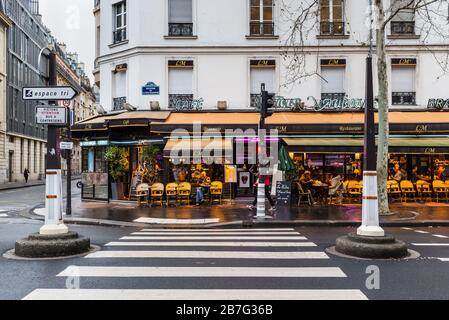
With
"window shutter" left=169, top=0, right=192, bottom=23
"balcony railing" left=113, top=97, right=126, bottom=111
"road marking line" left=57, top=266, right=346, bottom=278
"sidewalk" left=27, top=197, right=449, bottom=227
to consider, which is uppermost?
"window shutter" left=169, top=0, right=192, bottom=23

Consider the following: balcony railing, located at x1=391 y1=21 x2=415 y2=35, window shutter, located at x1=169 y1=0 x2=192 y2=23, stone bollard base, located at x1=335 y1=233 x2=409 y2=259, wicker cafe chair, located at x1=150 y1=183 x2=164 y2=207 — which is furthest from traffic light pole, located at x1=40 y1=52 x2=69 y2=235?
balcony railing, located at x1=391 y1=21 x2=415 y2=35

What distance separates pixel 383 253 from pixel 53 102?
6.58m

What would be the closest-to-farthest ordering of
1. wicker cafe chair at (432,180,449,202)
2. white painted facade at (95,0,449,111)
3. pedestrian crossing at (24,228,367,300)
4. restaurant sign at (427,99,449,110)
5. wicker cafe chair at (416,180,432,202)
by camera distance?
pedestrian crossing at (24,228,367,300), wicker cafe chair at (432,180,449,202), wicker cafe chair at (416,180,432,202), restaurant sign at (427,99,449,110), white painted facade at (95,0,449,111)

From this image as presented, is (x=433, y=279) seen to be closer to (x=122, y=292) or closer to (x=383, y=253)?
(x=383, y=253)

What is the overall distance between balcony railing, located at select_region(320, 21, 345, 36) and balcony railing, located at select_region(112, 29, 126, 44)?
8.95 meters

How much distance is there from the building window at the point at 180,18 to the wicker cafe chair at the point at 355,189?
946 centimetres

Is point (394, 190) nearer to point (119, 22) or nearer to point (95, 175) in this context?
point (95, 175)

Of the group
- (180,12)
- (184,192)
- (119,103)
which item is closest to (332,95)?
(180,12)

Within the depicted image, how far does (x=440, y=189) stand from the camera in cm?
1822

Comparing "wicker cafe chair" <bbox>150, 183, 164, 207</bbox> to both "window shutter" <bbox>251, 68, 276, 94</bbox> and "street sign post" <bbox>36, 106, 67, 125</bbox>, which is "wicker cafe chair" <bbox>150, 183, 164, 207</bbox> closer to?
"window shutter" <bbox>251, 68, 276, 94</bbox>

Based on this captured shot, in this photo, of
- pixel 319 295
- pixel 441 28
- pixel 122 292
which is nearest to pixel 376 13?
pixel 441 28

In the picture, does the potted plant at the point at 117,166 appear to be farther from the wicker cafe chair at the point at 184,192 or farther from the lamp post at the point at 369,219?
the lamp post at the point at 369,219

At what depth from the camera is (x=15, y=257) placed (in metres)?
7.71

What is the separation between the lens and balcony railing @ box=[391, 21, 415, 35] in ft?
65.6
